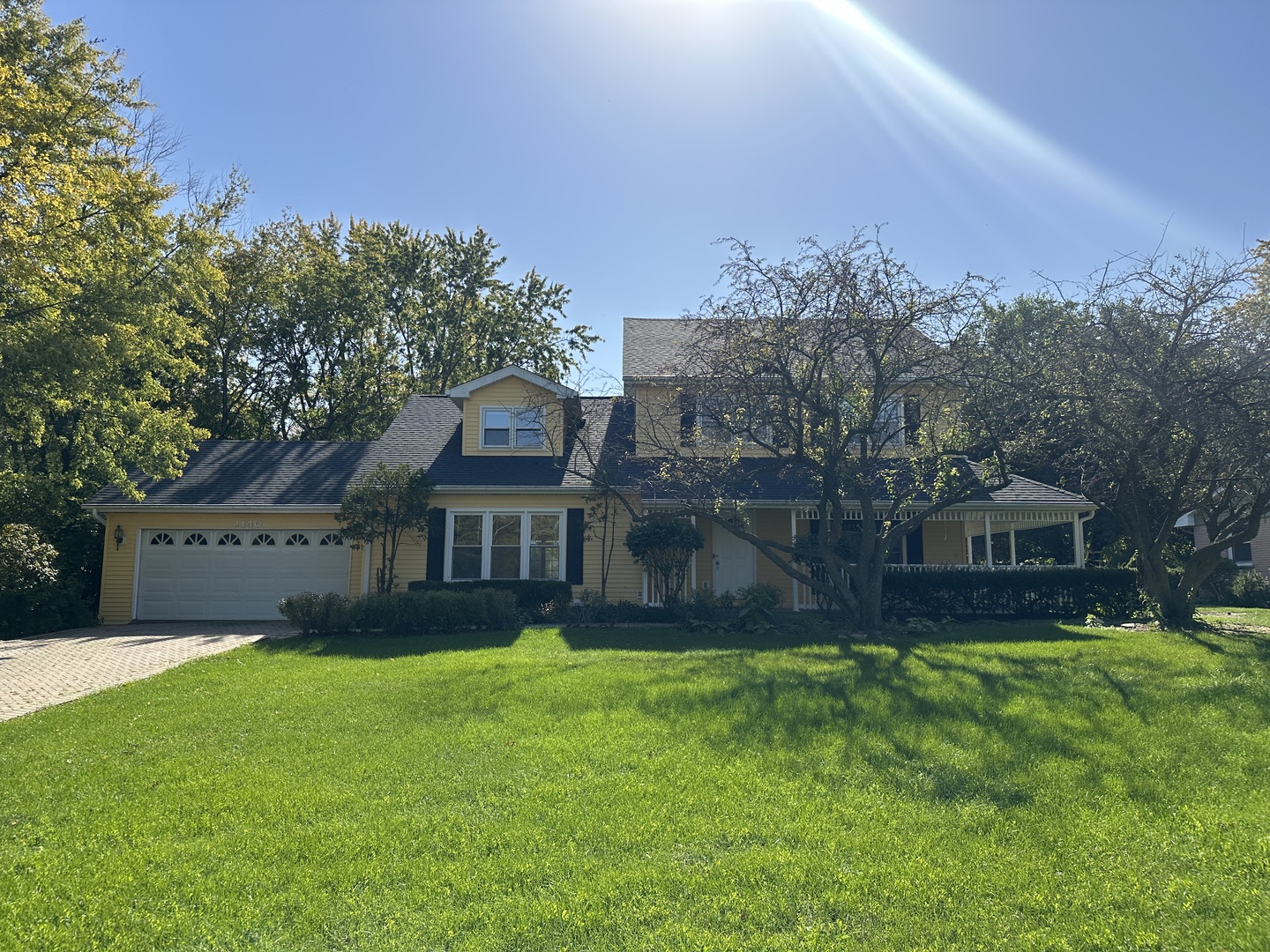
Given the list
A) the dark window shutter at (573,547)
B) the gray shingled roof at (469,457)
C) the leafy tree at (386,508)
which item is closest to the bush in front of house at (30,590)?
the leafy tree at (386,508)

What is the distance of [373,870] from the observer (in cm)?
432

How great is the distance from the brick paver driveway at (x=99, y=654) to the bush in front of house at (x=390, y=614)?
1084 millimetres

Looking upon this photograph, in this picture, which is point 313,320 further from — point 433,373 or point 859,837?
point 859,837

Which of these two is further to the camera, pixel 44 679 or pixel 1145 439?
pixel 1145 439

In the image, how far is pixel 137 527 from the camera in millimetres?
18406

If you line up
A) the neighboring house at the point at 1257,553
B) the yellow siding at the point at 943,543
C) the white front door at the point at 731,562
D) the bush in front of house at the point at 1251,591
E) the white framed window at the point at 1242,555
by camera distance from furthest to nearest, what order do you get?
the white framed window at the point at 1242,555 < the neighboring house at the point at 1257,553 < the bush in front of house at the point at 1251,591 < the yellow siding at the point at 943,543 < the white front door at the point at 731,562

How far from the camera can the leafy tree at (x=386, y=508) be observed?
17.1m

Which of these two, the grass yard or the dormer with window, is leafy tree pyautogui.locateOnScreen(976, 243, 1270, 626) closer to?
the grass yard

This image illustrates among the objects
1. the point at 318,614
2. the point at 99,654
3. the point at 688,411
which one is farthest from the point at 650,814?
the point at 99,654

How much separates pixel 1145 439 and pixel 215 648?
16104mm

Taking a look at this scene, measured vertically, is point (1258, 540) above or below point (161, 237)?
below

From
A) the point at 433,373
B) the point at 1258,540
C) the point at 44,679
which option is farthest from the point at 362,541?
the point at 1258,540

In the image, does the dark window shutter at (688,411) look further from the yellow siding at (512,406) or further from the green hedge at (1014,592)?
the green hedge at (1014,592)

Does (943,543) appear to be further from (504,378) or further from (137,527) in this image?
(137,527)
